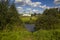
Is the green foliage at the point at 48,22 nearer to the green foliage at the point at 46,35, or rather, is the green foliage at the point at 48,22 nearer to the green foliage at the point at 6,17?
the green foliage at the point at 6,17

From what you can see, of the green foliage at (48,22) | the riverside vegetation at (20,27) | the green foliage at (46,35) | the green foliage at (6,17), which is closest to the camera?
the riverside vegetation at (20,27)

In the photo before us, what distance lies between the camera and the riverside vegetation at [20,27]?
14203mm

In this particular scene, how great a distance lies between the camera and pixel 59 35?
15219 mm

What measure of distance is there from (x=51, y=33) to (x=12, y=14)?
18.0 feet

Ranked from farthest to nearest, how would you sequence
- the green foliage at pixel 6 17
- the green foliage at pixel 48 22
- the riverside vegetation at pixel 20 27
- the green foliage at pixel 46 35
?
1. the green foliage at pixel 48 22
2. the green foliage at pixel 6 17
3. the green foliage at pixel 46 35
4. the riverside vegetation at pixel 20 27

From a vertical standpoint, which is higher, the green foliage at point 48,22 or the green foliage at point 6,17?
the green foliage at point 6,17

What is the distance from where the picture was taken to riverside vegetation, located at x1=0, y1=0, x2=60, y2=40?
559 inches

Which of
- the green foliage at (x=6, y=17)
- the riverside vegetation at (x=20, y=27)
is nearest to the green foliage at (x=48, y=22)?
the riverside vegetation at (x=20, y=27)

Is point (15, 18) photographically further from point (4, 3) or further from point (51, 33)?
point (51, 33)

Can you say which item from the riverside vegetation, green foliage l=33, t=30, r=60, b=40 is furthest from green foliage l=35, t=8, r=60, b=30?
green foliage l=33, t=30, r=60, b=40

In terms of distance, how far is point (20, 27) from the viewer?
17766 millimetres

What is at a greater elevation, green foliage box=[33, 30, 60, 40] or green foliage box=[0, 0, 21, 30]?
green foliage box=[0, 0, 21, 30]

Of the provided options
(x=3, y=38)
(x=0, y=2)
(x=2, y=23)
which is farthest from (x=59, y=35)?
(x=0, y=2)

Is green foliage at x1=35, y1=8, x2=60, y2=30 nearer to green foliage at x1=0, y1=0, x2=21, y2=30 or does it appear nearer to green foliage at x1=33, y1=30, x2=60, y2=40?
green foliage at x1=0, y1=0, x2=21, y2=30
